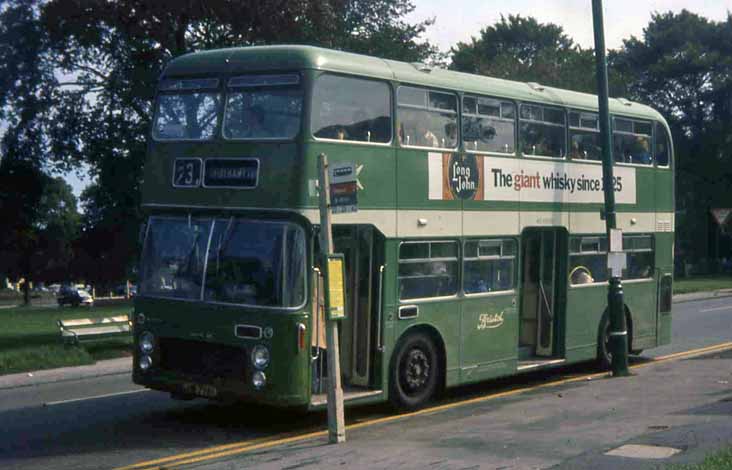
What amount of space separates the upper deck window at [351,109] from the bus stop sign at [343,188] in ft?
3.26

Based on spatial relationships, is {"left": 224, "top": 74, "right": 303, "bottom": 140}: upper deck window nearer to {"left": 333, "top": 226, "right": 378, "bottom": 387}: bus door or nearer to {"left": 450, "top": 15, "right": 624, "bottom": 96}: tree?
{"left": 333, "top": 226, "right": 378, "bottom": 387}: bus door

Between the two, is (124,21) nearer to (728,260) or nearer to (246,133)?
(246,133)

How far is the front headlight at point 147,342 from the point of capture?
12.9 metres

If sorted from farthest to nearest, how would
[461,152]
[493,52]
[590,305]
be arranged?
1. [493,52]
2. [590,305]
3. [461,152]

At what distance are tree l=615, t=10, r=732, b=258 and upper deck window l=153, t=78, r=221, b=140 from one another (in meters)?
59.7

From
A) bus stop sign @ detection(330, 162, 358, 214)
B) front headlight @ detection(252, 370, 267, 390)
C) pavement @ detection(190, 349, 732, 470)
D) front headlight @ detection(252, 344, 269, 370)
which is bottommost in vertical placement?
pavement @ detection(190, 349, 732, 470)

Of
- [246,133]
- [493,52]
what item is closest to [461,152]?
[246,133]

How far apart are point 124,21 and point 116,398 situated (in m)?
17.6

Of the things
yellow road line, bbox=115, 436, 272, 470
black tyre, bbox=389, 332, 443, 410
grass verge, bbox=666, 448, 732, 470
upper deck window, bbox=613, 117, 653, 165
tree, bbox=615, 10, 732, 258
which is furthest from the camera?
tree, bbox=615, 10, 732, 258

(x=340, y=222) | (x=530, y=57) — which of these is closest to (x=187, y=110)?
(x=340, y=222)

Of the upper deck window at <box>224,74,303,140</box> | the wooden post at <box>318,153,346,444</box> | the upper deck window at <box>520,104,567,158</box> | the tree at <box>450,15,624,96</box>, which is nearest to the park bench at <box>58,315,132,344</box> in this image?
the upper deck window at <box>520,104,567,158</box>

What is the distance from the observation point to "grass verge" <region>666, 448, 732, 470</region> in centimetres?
897

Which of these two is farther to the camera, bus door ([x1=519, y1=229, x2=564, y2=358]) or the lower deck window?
bus door ([x1=519, y1=229, x2=564, y2=358])

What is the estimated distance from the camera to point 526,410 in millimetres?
13906
